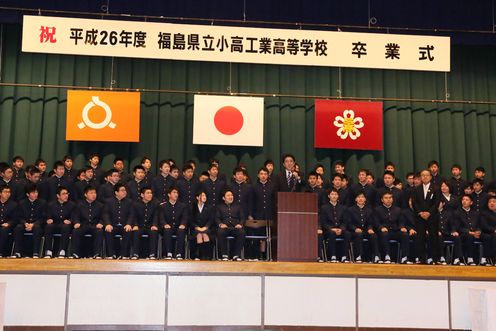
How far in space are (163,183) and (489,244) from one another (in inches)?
176

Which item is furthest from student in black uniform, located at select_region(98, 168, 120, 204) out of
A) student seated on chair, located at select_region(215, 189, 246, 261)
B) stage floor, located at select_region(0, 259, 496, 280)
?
stage floor, located at select_region(0, 259, 496, 280)

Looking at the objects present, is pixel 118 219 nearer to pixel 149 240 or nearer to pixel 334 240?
pixel 149 240

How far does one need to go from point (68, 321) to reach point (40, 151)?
15.6 feet

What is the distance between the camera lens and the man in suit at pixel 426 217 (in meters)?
8.04

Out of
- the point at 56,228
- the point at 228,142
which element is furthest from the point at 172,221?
the point at 228,142

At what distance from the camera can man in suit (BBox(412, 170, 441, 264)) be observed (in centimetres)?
804

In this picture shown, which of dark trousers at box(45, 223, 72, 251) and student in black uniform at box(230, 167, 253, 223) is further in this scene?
student in black uniform at box(230, 167, 253, 223)

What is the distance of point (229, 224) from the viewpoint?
841cm

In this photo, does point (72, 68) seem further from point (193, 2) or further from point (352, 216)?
point (352, 216)

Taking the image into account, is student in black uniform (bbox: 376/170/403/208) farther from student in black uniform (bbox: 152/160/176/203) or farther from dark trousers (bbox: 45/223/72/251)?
dark trousers (bbox: 45/223/72/251)

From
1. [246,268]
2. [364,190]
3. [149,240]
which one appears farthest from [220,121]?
[246,268]

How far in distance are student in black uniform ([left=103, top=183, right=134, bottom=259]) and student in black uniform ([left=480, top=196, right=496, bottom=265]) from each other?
182 inches

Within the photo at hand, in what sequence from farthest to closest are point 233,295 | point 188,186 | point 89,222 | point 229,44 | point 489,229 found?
1. point 188,186
2. point 489,229
3. point 89,222
4. point 229,44
5. point 233,295

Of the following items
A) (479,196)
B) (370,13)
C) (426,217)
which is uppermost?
(370,13)
